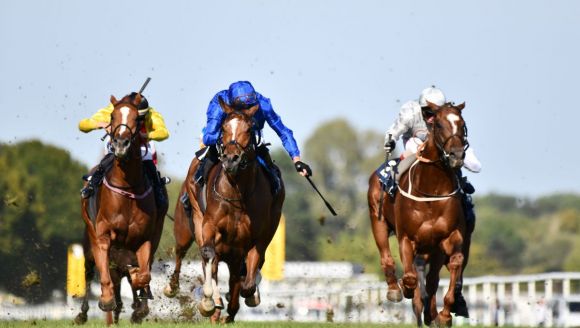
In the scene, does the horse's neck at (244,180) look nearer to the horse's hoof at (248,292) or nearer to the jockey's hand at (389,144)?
the horse's hoof at (248,292)

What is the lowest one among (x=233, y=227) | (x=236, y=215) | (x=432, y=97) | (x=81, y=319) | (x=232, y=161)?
(x=81, y=319)

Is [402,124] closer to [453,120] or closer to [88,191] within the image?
[453,120]

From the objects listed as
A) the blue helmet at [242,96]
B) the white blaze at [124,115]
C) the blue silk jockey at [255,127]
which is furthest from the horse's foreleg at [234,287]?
the white blaze at [124,115]

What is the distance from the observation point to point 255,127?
17906 millimetres

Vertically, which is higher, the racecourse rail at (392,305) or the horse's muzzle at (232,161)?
the horse's muzzle at (232,161)

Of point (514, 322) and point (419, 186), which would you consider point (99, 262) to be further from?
point (514, 322)

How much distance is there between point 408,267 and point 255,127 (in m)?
2.44

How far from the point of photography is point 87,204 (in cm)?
1941

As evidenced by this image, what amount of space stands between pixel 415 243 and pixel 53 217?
1406 inches

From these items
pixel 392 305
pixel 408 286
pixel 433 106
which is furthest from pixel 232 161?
pixel 392 305

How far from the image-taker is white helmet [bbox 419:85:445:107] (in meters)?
19.4

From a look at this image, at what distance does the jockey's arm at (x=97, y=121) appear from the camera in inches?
745

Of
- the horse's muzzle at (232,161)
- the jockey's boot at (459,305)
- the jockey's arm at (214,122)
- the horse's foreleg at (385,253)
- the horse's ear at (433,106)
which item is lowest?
the jockey's boot at (459,305)

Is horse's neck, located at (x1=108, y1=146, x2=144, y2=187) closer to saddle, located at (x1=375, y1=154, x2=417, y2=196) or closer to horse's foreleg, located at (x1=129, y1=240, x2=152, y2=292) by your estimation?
horse's foreleg, located at (x1=129, y1=240, x2=152, y2=292)
